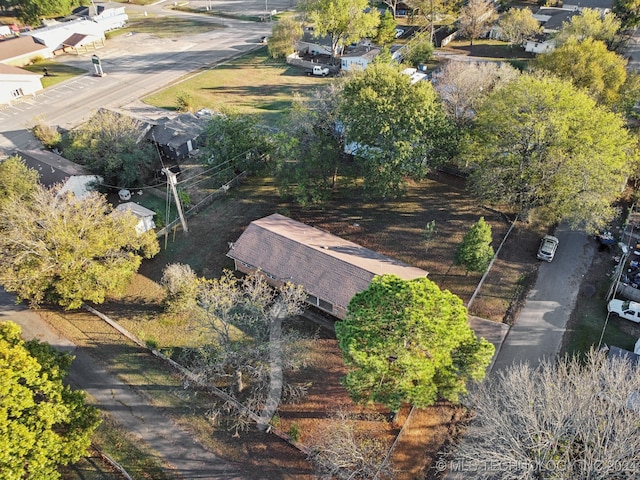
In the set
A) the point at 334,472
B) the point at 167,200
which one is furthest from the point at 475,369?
the point at 167,200

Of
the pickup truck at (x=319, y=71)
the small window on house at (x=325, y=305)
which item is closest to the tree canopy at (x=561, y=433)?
the small window on house at (x=325, y=305)

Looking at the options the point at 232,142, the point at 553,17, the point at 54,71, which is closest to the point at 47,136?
the point at 232,142

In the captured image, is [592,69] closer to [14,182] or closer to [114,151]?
[114,151]

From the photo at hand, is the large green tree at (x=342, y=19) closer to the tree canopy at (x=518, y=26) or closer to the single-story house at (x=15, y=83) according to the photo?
the tree canopy at (x=518, y=26)

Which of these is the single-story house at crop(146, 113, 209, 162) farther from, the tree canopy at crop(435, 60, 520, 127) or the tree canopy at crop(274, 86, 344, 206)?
the tree canopy at crop(435, 60, 520, 127)

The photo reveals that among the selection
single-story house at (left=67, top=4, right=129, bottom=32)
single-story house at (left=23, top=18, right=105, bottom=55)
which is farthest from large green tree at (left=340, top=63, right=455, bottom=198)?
single-story house at (left=67, top=4, right=129, bottom=32)

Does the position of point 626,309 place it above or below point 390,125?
below
